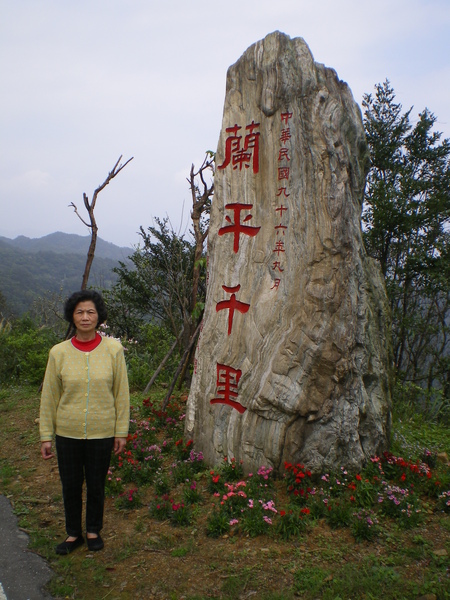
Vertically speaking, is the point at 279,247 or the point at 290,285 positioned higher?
A: the point at 279,247

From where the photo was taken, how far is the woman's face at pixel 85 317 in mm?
3062

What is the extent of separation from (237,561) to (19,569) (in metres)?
1.36

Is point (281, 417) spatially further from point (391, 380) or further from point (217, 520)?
point (391, 380)

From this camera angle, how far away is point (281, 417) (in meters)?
3.96

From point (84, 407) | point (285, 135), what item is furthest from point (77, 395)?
point (285, 135)

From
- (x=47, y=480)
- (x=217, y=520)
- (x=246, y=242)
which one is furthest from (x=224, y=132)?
(x=47, y=480)

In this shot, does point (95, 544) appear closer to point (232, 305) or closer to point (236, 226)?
point (232, 305)

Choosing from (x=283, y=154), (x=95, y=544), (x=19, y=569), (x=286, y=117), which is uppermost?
(x=286, y=117)

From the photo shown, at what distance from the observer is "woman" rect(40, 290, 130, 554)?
3.04 metres

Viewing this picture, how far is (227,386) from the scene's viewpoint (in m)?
4.24

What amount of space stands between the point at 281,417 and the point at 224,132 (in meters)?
2.58

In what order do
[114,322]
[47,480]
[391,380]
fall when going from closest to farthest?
[47,480], [391,380], [114,322]

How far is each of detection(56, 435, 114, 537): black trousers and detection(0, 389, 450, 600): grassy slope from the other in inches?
9.6

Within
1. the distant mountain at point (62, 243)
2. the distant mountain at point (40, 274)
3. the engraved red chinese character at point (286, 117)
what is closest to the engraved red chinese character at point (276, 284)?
the engraved red chinese character at point (286, 117)
